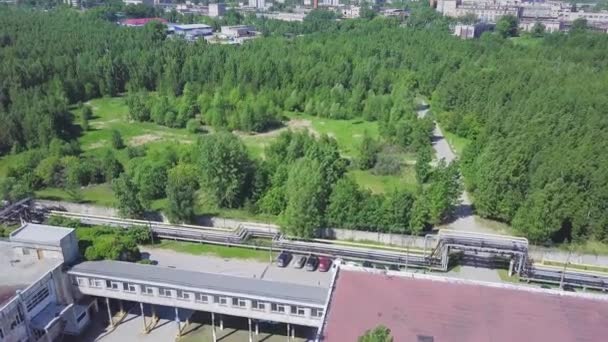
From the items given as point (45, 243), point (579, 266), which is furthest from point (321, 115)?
point (45, 243)

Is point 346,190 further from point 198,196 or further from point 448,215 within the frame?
point 198,196

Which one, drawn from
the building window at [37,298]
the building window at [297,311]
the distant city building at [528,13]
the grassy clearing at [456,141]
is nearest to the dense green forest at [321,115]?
the grassy clearing at [456,141]

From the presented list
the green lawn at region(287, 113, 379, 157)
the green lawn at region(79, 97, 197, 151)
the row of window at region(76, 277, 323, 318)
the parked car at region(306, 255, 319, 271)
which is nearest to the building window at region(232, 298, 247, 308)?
the row of window at region(76, 277, 323, 318)

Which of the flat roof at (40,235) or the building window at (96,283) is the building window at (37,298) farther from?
the flat roof at (40,235)

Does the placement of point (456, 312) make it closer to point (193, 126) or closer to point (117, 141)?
point (117, 141)

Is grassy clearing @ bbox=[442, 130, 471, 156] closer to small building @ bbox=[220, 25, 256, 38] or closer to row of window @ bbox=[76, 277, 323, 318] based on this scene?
row of window @ bbox=[76, 277, 323, 318]

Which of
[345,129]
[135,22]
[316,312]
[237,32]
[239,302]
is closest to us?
[316,312]

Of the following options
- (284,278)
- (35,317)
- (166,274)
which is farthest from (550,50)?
(35,317)

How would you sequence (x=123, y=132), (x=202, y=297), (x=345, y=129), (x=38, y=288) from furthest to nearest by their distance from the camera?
(x=345, y=129), (x=123, y=132), (x=202, y=297), (x=38, y=288)
